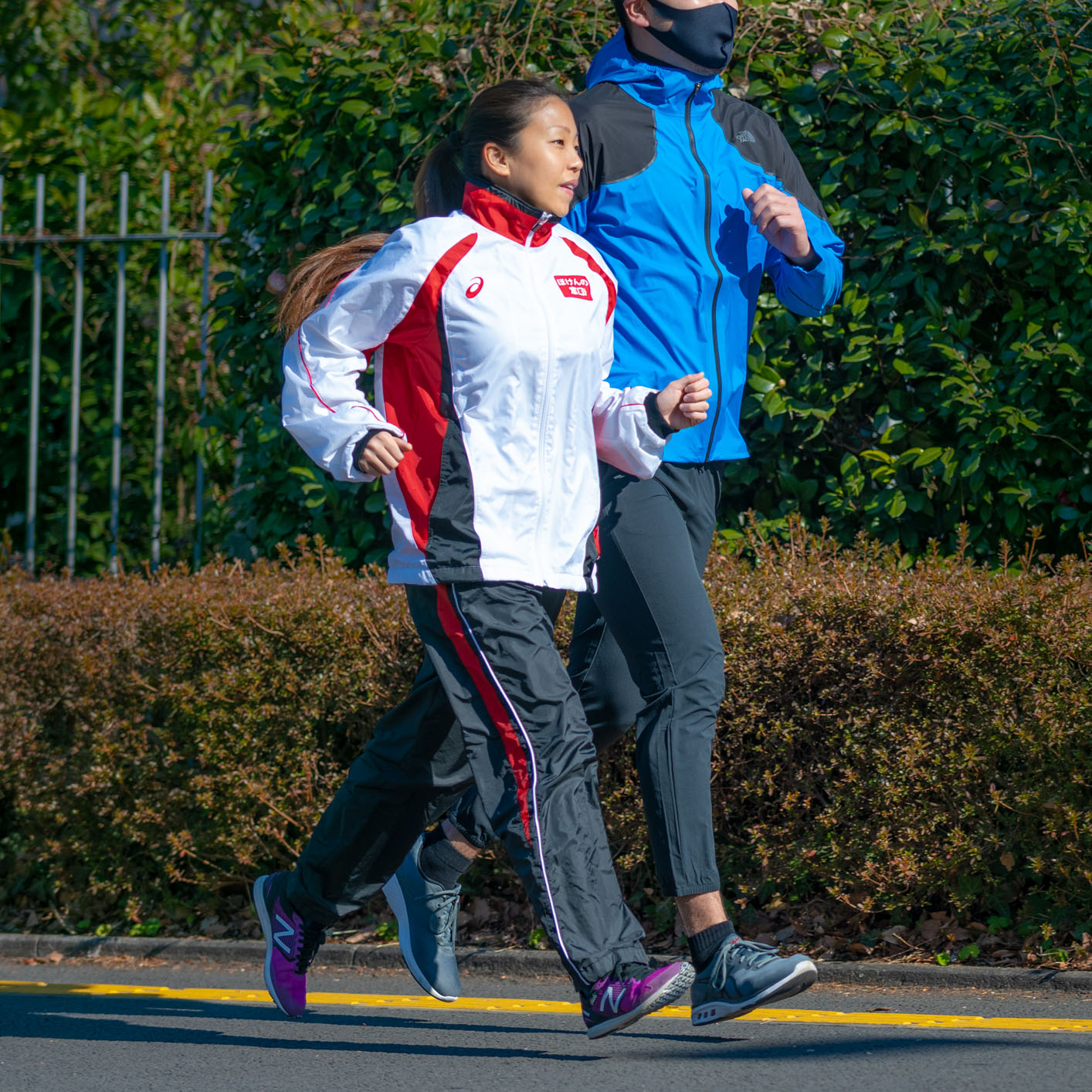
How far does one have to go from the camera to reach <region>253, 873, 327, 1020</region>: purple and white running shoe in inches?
134

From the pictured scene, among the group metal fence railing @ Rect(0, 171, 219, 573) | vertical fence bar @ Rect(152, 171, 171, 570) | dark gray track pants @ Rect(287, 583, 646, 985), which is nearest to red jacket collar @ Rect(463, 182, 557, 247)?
dark gray track pants @ Rect(287, 583, 646, 985)

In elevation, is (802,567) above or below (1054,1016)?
above

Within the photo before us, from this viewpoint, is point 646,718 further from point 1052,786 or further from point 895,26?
point 895,26

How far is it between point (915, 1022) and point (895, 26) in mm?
3539

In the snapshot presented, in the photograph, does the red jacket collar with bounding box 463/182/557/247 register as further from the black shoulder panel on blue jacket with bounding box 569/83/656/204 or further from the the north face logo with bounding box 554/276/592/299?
the black shoulder panel on blue jacket with bounding box 569/83/656/204

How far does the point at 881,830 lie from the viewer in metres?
3.84

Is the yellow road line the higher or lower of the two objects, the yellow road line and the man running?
the lower

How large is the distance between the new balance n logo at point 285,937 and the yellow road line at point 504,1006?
511 millimetres

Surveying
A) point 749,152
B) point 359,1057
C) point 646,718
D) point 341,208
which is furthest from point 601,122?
point 341,208

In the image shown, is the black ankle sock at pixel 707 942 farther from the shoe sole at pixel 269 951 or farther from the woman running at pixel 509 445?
the shoe sole at pixel 269 951

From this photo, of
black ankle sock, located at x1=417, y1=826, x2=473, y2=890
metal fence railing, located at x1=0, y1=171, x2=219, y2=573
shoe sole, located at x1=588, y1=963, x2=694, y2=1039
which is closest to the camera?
shoe sole, located at x1=588, y1=963, x2=694, y2=1039

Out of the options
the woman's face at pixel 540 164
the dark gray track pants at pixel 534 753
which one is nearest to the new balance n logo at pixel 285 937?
the dark gray track pants at pixel 534 753

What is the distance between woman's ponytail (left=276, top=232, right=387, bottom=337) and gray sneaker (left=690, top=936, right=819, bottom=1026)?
1604 mm

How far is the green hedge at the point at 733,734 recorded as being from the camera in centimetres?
381
